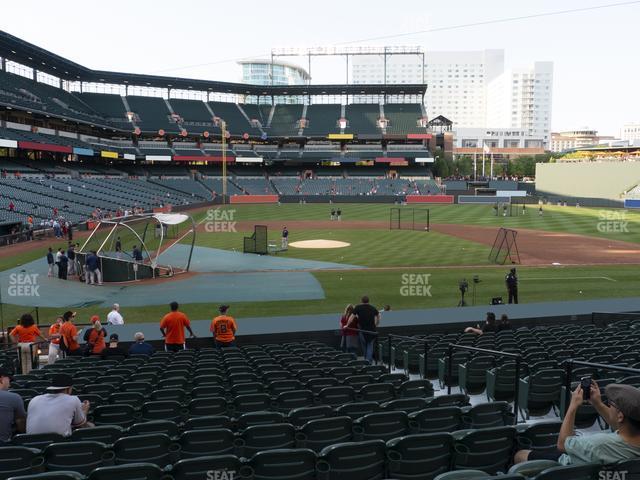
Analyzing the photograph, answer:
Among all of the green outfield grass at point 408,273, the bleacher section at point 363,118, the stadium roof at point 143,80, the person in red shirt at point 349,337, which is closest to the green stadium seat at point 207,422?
the person in red shirt at point 349,337

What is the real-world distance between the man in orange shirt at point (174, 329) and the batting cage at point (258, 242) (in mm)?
23749

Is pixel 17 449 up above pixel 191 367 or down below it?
above

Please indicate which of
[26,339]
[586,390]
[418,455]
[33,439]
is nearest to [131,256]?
[26,339]

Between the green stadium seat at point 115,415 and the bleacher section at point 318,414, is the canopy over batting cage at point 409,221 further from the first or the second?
the green stadium seat at point 115,415

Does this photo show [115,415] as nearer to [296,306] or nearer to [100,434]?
[100,434]

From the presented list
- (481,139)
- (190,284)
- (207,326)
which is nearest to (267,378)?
(207,326)

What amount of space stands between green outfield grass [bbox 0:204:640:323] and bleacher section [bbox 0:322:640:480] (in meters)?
10.0

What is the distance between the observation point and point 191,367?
33.8 ft

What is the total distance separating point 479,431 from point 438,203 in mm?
83115

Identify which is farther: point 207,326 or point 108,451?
point 207,326

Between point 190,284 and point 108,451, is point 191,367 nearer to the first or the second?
point 108,451

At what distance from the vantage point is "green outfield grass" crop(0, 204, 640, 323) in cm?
2284

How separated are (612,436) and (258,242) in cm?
3491

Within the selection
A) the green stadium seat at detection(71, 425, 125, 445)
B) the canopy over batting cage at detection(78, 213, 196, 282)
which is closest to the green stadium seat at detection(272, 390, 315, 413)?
the green stadium seat at detection(71, 425, 125, 445)
